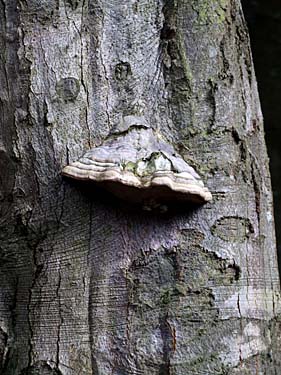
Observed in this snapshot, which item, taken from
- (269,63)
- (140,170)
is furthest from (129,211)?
(269,63)

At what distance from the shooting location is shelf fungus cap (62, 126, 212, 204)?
1.06 m

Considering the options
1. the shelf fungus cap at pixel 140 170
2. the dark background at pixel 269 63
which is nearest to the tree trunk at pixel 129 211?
the shelf fungus cap at pixel 140 170

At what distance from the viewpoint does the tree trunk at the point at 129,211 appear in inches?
44.1

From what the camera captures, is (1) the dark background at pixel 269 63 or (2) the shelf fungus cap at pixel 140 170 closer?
(2) the shelf fungus cap at pixel 140 170

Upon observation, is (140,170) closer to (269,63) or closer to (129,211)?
(129,211)

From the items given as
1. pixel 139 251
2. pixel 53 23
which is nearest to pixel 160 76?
pixel 53 23

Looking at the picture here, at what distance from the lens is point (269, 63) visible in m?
3.47

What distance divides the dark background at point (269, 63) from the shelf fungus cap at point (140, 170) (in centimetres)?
237

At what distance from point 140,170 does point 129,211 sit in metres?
0.08

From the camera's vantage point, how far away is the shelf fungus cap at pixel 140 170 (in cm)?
106

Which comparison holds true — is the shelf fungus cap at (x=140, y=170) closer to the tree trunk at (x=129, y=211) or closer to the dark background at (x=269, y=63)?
the tree trunk at (x=129, y=211)

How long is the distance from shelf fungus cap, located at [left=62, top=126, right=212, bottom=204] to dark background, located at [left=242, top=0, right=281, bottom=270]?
93.4 inches

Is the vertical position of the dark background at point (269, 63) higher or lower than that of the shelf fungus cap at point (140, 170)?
higher

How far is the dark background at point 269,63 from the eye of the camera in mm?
3461
